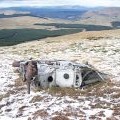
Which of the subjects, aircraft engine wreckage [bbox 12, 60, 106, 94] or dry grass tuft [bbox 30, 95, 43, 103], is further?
aircraft engine wreckage [bbox 12, 60, 106, 94]

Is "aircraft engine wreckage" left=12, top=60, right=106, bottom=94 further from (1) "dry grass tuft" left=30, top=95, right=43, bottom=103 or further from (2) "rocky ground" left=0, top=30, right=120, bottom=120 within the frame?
(1) "dry grass tuft" left=30, top=95, right=43, bottom=103

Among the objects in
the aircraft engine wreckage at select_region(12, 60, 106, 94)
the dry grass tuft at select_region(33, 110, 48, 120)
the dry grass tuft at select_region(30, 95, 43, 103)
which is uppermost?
the aircraft engine wreckage at select_region(12, 60, 106, 94)

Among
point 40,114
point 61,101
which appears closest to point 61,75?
point 61,101

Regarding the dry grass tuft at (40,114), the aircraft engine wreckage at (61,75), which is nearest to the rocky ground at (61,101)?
the dry grass tuft at (40,114)

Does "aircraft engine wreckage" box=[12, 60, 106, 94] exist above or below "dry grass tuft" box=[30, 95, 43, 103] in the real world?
above

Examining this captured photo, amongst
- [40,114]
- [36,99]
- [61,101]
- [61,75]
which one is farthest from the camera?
[61,75]

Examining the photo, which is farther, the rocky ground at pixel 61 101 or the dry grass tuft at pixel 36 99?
the dry grass tuft at pixel 36 99

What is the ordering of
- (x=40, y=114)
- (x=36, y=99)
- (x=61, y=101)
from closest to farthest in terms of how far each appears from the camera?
(x=40, y=114)
(x=61, y=101)
(x=36, y=99)

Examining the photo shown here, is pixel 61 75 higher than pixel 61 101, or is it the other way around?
pixel 61 75

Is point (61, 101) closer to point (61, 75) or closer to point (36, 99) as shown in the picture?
point (36, 99)

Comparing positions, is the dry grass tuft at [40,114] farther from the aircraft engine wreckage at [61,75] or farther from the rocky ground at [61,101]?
the aircraft engine wreckage at [61,75]

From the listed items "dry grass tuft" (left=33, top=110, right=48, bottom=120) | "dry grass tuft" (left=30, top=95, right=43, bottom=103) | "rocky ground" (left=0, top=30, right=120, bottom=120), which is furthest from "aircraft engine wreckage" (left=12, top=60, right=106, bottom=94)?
"dry grass tuft" (left=33, top=110, right=48, bottom=120)

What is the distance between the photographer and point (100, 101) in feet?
85.3

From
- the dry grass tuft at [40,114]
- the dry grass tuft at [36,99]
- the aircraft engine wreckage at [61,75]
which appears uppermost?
the aircraft engine wreckage at [61,75]
